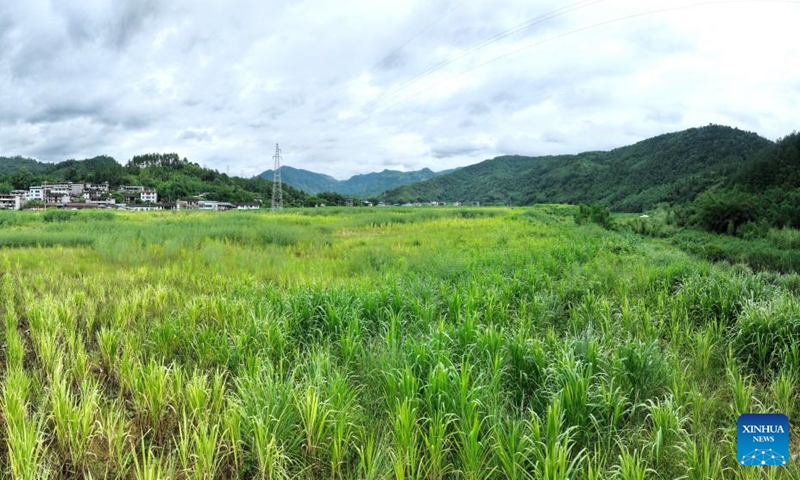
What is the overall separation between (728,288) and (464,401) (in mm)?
6436

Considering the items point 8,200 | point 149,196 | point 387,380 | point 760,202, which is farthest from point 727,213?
point 8,200

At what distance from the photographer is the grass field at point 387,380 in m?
2.77

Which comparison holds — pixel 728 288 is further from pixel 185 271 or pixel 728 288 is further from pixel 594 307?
pixel 185 271

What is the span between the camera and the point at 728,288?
263 inches

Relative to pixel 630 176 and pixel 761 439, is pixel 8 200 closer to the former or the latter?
pixel 761 439

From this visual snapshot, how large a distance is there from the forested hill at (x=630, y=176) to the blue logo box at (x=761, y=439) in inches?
3433

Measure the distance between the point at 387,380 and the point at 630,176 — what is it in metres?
119

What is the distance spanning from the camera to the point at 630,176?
102438 millimetres

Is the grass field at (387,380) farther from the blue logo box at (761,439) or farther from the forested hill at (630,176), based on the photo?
the forested hill at (630,176)

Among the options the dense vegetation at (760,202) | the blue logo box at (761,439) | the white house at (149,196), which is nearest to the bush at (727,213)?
the dense vegetation at (760,202)

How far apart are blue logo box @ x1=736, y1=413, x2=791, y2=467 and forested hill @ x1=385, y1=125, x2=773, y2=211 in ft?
286

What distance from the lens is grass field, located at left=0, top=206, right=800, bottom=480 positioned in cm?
277

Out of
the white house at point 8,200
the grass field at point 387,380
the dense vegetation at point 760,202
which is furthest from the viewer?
the white house at point 8,200

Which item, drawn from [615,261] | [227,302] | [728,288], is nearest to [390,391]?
[227,302]
